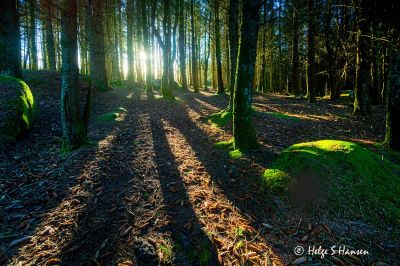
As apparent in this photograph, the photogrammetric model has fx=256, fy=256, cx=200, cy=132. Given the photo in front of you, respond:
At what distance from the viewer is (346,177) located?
174 inches

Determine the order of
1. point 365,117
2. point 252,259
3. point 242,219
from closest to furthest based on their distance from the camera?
point 252,259 < point 242,219 < point 365,117

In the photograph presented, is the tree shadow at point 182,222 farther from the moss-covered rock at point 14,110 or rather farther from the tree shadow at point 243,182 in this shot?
the moss-covered rock at point 14,110

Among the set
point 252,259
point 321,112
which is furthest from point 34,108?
point 321,112

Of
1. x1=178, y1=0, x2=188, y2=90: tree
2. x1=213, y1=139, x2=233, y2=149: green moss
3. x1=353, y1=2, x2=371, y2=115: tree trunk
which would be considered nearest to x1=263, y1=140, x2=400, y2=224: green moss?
x1=213, y1=139, x2=233, y2=149: green moss

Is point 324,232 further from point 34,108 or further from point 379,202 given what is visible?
point 34,108

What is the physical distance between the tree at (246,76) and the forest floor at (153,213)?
53cm

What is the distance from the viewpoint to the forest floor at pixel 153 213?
3209mm

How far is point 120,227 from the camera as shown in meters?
3.59

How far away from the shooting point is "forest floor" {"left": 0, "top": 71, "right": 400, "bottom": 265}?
321cm

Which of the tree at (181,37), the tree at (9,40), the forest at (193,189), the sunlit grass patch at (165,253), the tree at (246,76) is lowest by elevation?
the sunlit grass patch at (165,253)

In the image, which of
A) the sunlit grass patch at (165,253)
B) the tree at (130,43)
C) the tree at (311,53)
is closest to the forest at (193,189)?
the sunlit grass patch at (165,253)

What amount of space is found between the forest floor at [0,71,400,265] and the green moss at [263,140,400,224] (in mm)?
251

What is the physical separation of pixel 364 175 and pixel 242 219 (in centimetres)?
240

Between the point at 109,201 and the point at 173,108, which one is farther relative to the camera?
the point at 173,108
